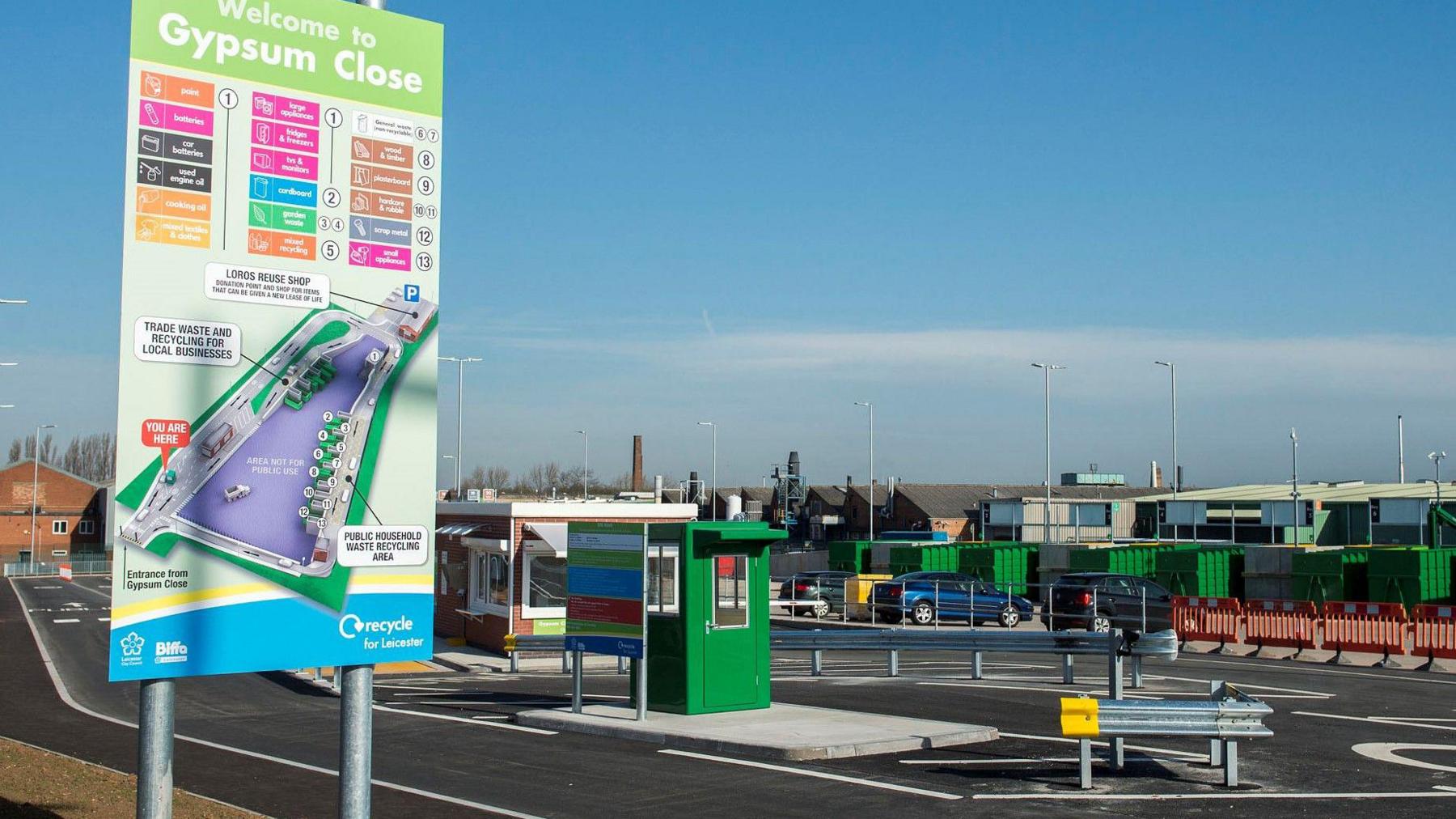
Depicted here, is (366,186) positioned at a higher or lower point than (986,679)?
higher

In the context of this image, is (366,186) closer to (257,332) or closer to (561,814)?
(257,332)

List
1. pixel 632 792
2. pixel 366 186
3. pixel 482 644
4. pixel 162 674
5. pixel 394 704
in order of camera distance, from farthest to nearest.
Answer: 1. pixel 482 644
2. pixel 394 704
3. pixel 632 792
4. pixel 366 186
5. pixel 162 674

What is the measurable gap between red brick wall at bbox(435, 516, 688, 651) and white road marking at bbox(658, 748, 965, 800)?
12.0 m

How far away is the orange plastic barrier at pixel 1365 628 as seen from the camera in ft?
87.2

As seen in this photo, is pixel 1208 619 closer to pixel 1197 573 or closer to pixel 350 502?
pixel 1197 573

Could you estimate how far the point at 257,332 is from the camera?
21.6 ft

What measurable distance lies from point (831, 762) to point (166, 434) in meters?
8.87

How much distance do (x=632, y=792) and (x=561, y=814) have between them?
1110 mm

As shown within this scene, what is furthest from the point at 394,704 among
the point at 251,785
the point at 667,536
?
the point at 251,785

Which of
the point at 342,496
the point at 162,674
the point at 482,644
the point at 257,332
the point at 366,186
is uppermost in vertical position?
the point at 366,186

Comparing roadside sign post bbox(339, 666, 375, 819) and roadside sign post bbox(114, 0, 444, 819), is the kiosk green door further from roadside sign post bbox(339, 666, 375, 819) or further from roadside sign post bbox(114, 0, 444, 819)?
roadside sign post bbox(339, 666, 375, 819)

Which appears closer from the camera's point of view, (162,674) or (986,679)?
(162,674)

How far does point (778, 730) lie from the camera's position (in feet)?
49.8

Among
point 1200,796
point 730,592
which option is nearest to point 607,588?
point 730,592
